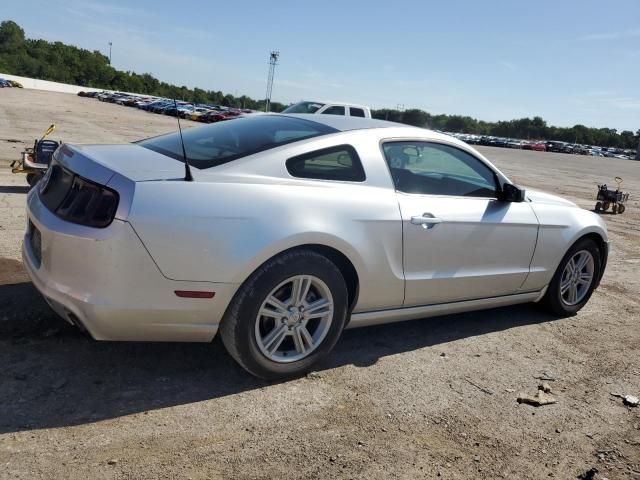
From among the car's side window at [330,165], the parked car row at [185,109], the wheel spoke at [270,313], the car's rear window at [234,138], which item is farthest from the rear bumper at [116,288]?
the parked car row at [185,109]

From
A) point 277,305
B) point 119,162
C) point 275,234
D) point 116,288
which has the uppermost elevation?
point 119,162

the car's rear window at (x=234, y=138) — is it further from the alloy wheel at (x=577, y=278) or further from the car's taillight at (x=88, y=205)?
the alloy wheel at (x=577, y=278)

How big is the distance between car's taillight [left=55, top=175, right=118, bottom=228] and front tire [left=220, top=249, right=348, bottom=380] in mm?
806

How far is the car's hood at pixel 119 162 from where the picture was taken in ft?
10.2

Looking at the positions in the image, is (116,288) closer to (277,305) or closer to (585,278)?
(277,305)

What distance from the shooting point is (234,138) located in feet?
12.9

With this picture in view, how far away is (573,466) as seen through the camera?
9.94 ft

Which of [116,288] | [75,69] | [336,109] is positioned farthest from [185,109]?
[75,69]

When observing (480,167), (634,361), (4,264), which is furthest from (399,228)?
(4,264)

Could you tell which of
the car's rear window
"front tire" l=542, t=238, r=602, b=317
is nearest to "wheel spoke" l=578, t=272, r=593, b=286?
"front tire" l=542, t=238, r=602, b=317

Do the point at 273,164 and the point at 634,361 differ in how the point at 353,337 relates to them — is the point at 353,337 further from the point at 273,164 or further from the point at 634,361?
the point at 634,361

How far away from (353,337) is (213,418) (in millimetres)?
1534

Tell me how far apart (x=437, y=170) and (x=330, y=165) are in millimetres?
1070

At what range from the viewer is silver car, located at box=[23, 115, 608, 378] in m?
3.02
